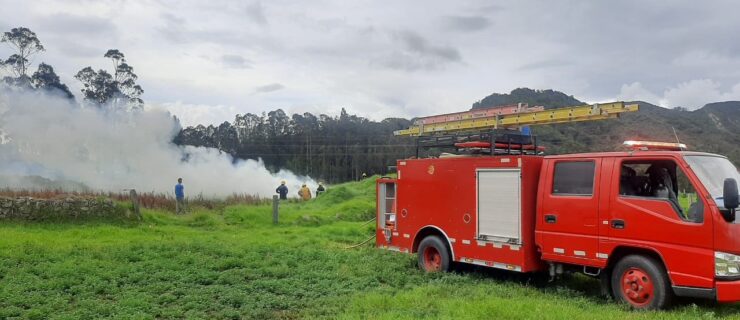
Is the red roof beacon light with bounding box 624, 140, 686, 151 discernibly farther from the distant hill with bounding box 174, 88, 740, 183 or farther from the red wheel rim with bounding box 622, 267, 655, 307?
the distant hill with bounding box 174, 88, 740, 183

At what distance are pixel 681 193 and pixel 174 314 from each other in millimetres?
7674

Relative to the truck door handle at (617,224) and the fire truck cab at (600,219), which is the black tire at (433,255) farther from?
the truck door handle at (617,224)

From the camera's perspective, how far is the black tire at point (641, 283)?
768 centimetres

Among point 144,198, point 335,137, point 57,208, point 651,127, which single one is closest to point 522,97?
point 335,137

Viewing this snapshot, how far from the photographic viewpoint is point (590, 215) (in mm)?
8609

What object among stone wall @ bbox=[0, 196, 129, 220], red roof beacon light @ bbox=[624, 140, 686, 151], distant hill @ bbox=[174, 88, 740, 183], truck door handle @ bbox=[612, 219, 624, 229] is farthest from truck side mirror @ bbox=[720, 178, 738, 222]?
distant hill @ bbox=[174, 88, 740, 183]

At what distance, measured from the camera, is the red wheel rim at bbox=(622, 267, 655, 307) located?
788 cm

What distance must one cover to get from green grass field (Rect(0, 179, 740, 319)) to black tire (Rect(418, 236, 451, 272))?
0.29 meters

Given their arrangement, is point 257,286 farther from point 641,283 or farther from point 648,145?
point 648,145

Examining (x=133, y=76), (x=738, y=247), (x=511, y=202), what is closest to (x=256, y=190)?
(x=133, y=76)

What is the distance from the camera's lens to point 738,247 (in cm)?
712

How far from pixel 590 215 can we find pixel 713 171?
180cm

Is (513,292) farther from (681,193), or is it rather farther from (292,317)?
(292,317)

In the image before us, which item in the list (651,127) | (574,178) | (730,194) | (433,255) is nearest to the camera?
(730,194)
